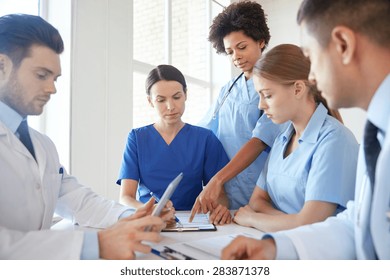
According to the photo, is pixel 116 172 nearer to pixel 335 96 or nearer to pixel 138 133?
pixel 138 133

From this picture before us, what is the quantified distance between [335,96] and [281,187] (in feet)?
1.49

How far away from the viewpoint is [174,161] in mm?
1307

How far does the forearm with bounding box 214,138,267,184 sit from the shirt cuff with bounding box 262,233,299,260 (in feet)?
1.80

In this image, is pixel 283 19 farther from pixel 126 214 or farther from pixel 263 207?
pixel 126 214

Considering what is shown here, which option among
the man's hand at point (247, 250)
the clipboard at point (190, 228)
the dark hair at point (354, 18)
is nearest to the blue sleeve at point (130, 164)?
the clipboard at point (190, 228)

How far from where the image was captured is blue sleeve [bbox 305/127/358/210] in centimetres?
84

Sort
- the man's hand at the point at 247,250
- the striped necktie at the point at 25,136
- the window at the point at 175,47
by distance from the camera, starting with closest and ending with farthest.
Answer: the man's hand at the point at 247,250, the striped necktie at the point at 25,136, the window at the point at 175,47

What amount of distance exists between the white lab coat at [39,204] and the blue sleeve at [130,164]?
0.28 metres

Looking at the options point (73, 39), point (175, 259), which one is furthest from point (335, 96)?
point (73, 39)

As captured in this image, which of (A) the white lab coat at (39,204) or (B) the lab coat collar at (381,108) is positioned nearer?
(B) the lab coat collar at (381,108)

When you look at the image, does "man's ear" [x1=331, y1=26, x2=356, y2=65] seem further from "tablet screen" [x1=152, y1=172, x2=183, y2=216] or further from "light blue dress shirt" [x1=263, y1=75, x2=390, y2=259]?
"tablet screen" [x1=152, y1=172, x2=183, y2=216]

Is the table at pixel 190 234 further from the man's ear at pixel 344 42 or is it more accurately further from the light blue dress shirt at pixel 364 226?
the man's ear at pixel 344 42

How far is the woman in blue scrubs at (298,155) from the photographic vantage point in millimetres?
842

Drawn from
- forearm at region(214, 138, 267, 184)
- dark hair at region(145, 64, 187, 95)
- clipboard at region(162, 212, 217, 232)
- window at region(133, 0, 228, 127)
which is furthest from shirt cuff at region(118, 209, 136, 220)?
window at region(133, 0, 228, 127)
